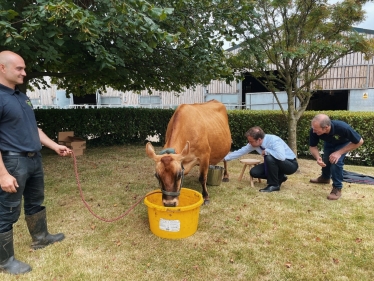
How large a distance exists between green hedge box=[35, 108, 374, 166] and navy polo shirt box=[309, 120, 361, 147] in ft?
12.2

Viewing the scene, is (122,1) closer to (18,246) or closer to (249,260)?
(18,246)

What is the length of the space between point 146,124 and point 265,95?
31.5 feet

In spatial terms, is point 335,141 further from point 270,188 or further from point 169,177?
point 169,177

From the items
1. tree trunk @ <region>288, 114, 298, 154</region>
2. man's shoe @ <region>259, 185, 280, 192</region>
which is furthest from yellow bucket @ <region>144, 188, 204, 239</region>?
tree trunk @ <region>288, 114, 298, 154</region>

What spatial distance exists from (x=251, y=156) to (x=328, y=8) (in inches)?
178

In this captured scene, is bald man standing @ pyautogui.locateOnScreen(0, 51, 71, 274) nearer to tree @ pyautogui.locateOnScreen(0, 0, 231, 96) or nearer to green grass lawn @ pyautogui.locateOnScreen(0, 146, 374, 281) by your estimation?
green grass lawn @ pyautogui.locateOnScreen(0, 146, 374, 281)

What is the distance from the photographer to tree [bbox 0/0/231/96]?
3834mm

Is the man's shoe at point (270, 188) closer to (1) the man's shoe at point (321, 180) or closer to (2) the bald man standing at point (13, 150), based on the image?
(1) the man's shoe at point (321, 180)

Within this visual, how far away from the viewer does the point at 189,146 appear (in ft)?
12.7

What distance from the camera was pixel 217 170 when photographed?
229 inches

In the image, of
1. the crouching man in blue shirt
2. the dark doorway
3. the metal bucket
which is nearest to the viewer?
the crouching man in blue shirt

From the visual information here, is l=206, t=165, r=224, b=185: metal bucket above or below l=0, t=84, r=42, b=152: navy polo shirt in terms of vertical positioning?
below

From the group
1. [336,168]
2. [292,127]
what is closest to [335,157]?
[336,168]

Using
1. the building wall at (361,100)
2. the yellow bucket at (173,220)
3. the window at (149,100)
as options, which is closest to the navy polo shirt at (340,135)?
the yellow bucket at (173,220)
